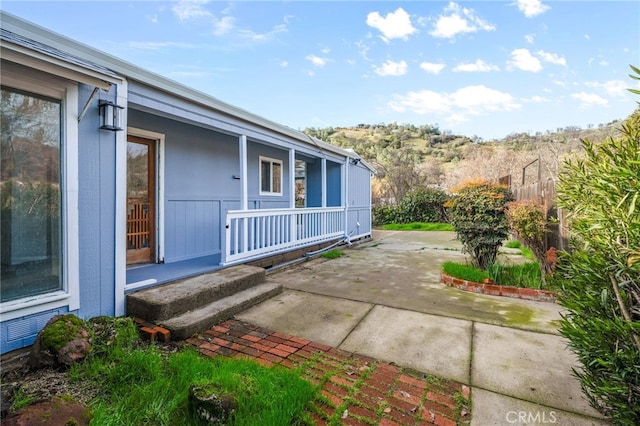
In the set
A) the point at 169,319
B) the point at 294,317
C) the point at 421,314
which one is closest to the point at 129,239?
the point at 169,319

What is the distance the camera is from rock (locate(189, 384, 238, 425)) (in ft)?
5.56

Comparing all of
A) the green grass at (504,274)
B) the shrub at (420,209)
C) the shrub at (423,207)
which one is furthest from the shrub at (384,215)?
the green grass at (504,274)

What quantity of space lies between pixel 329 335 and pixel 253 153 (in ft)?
16.2

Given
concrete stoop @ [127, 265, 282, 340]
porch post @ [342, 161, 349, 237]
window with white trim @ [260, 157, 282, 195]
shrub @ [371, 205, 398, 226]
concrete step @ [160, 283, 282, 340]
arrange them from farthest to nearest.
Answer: shrub @ [371, 205, 398, 226]
porch post @ [342, 161, 349, 237]
window with white trim @ [260, 157, 282, 195]
concrete stoop @ [127, 265, 282, 340]
concrete step @ [160, 283, 282, 340]

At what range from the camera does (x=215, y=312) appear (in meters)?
3.25

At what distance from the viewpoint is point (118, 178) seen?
3131mm

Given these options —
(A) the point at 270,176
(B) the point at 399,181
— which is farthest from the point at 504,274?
(B) the point at 399,181

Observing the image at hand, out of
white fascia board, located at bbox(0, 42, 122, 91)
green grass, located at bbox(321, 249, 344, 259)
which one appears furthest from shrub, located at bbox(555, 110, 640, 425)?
green grass, located at bbox(321, 249, 344, 259)

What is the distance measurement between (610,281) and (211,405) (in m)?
2.29

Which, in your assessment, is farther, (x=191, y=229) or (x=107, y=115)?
(x=191, y=229)

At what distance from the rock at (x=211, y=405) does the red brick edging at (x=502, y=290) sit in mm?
3811

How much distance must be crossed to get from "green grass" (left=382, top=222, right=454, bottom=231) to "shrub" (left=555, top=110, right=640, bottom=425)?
11.9m

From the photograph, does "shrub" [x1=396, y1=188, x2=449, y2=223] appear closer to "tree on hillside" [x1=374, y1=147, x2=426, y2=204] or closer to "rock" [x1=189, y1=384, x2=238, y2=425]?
"tree on hillside" [x1=374, y1=147, x2=426, y2=204]

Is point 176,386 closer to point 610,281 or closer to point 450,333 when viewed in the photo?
point 450,333
